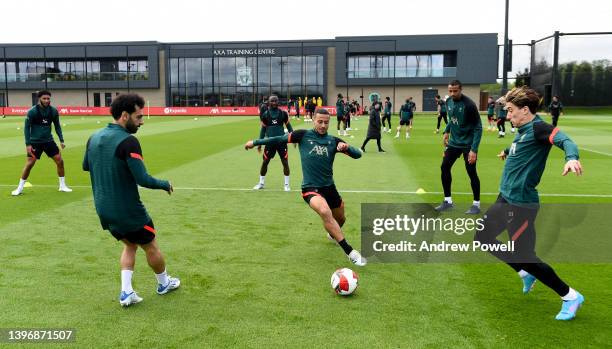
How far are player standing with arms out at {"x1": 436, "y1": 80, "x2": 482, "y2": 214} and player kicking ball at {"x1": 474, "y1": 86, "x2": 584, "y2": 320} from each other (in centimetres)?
383

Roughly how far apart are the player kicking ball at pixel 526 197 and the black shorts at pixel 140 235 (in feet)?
10.6

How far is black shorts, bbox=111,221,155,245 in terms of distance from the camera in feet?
15.4

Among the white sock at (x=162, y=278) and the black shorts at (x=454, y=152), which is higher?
the black shorts at (x=454, y=152)

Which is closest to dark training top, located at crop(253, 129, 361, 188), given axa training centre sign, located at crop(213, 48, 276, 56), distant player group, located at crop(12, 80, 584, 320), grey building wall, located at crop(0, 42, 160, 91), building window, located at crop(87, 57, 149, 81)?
distant player group, located at crop(12, 80, 584, 320)

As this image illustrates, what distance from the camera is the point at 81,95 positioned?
2591 inches

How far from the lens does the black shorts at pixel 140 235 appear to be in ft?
15.4

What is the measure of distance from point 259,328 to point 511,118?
117 inches

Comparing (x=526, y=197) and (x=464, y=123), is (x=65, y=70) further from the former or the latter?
(x=526, y=197)

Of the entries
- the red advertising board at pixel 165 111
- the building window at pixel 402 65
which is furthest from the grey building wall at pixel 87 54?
the building window at pixel 402 65

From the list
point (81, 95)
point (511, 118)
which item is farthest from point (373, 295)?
point (81, 95)

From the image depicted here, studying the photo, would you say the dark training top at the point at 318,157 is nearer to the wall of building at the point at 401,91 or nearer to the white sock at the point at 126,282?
the white sock at the point at 126,282

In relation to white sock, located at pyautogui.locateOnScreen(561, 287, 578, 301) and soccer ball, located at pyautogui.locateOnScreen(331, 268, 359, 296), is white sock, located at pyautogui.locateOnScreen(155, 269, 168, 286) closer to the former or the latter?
soccer ball, located at pyautogui.locateOnScreen(331, 268, 359, 296)

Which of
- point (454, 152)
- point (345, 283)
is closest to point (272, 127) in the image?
point (454, 152)

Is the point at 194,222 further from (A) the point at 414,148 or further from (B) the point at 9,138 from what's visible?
(B) the point at 9,138
